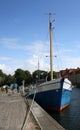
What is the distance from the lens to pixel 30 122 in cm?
1471

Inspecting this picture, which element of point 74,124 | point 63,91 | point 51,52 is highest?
point 51,52

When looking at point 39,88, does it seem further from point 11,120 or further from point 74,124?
point 11,120

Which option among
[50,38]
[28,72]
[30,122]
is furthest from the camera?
[28,72]

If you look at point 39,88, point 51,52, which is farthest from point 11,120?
point 51,52

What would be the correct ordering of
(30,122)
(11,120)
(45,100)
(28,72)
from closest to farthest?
(30,122) < (11,120) < (45,100) < (28,72)

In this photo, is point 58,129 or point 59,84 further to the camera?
point 59,84

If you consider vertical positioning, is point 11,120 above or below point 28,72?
below

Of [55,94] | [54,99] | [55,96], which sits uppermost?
[55,94]

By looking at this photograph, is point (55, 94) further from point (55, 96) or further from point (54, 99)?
point (54, 99)

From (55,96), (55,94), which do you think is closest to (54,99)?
(55,96)

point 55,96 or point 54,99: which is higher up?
point 55,96

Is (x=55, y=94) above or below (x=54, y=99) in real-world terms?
above

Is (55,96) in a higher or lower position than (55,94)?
lower

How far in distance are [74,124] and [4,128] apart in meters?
7.98
